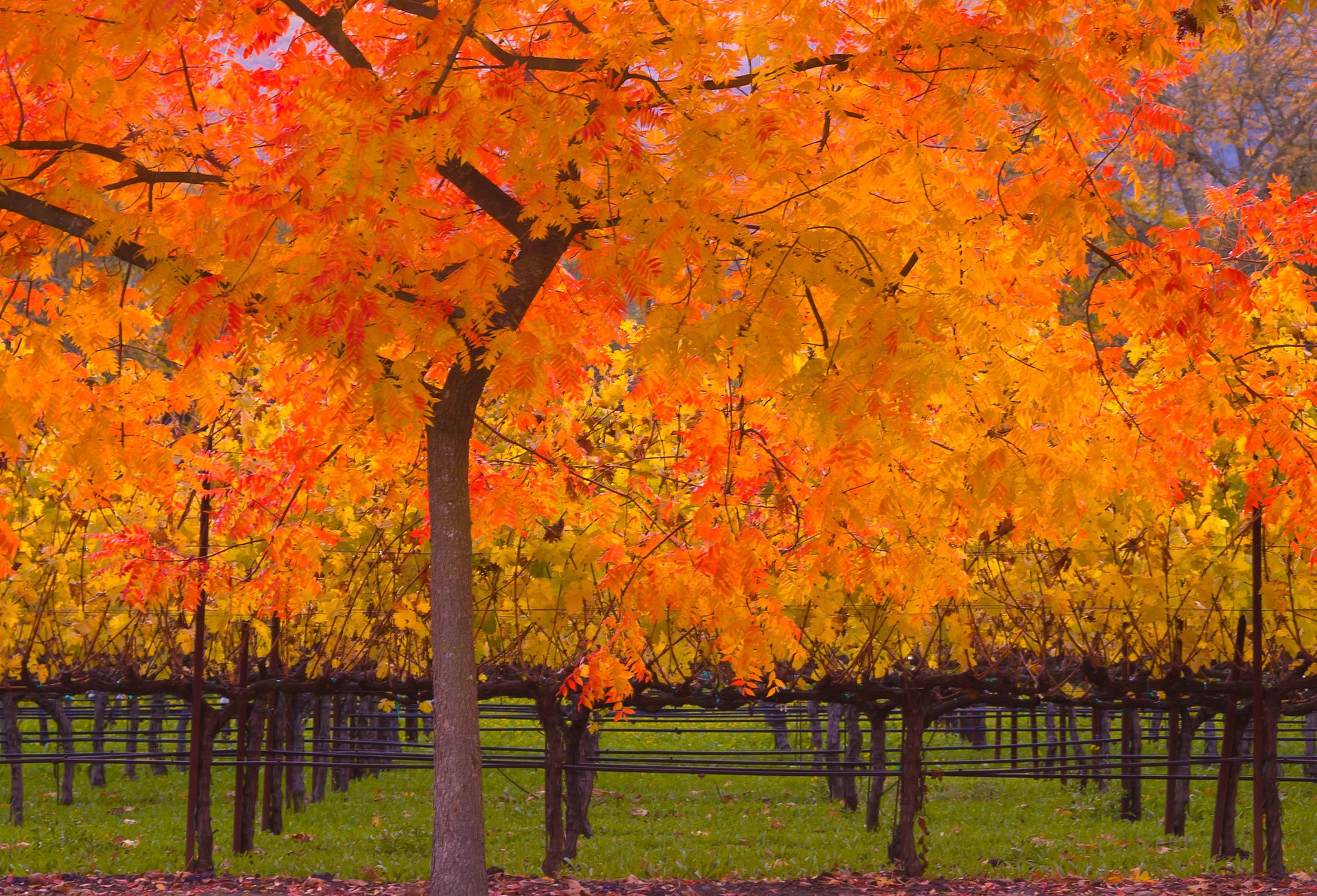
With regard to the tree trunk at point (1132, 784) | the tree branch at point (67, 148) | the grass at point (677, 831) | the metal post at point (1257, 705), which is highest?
the tree branch at point (67, 148)

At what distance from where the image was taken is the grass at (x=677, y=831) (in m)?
11.9

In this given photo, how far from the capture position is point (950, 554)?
8.56 meters

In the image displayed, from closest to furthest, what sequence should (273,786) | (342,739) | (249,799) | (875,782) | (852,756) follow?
(249,799), (875,782), (273,786), (342,739), (852,756)

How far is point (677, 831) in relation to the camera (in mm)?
14336

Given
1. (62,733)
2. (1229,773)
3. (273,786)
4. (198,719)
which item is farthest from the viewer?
(62,733)

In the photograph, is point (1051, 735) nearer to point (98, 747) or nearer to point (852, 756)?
point (852, 756)

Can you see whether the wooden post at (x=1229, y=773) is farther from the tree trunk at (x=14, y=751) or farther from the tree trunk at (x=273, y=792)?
the tree trunk at (x=14, y=751)

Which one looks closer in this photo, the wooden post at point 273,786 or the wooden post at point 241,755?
the wooden post at point 241,755

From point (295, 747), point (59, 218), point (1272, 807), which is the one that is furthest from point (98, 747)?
point (1272, 807)

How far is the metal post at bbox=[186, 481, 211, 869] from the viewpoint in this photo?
1008 centimetres

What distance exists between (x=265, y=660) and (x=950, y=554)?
7009 mm

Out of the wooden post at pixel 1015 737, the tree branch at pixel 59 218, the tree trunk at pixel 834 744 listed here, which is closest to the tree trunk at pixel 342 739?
the tree trunk at pixel 834 744

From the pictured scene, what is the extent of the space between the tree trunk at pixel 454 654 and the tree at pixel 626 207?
15 millimetres

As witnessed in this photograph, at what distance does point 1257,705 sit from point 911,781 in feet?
9.10
